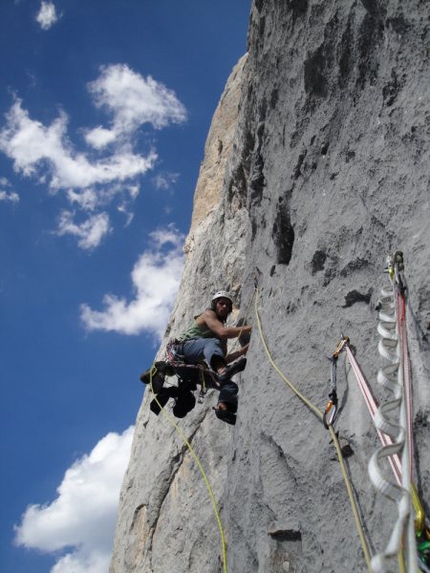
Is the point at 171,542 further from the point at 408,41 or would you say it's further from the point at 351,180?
the point at 408,41

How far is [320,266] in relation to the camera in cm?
427

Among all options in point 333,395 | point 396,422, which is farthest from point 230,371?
point 396,422

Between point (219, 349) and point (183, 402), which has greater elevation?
point (219, 349)

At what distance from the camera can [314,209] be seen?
15.1 ft

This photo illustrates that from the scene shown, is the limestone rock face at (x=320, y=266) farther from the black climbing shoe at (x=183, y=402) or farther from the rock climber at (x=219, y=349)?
the black climbing shoe at (x=183, y=402)

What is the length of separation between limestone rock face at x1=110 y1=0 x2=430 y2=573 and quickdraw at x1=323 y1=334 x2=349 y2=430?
0.16 ft

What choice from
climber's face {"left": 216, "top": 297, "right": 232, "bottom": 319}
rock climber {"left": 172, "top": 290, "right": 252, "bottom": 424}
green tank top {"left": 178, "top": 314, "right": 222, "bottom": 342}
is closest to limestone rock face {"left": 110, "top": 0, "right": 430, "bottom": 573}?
rock climber {"left": 172, "top": 290, "right": 252, "bottom": 424}

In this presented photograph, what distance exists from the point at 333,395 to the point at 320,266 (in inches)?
44.3

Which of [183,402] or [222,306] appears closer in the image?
[183,402]

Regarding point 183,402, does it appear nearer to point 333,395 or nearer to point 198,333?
point 198,333

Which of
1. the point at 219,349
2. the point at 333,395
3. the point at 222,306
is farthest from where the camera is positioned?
the point at 222,306

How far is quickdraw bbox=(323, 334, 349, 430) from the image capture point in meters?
3.45

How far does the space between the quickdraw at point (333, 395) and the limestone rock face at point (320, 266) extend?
50 mm

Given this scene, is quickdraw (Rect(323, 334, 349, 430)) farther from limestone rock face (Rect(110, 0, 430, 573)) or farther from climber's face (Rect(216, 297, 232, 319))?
climber's face (Rect(216, 297, 232, 319))
